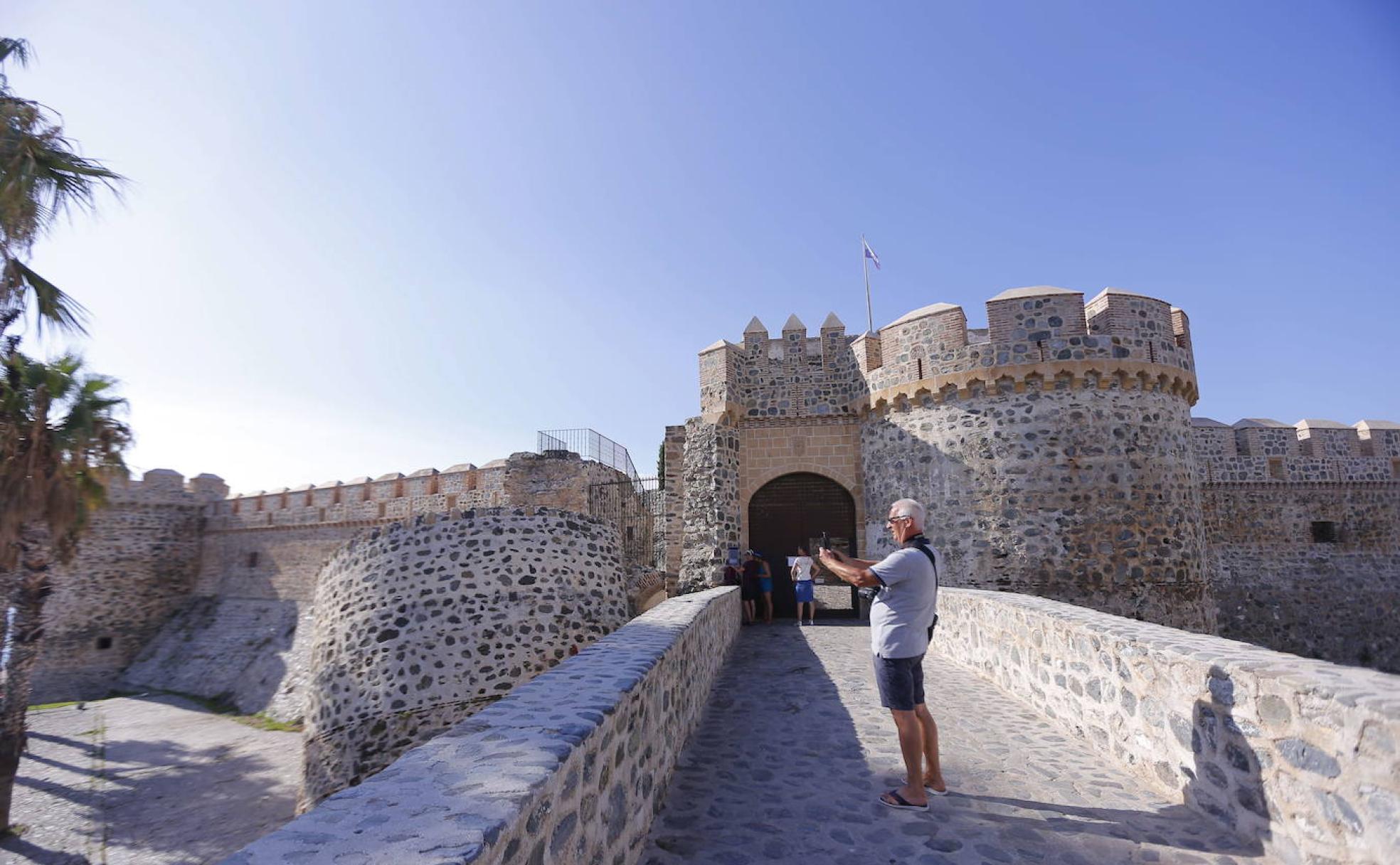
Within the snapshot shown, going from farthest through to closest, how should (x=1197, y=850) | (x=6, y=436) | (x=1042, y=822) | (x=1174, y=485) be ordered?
1. (x=1174, y=485)
2. (x=6, y=436)
3. (x=1042, y=822)
4. (x=1197, y=850)

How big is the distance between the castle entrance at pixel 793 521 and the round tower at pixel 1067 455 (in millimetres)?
1528

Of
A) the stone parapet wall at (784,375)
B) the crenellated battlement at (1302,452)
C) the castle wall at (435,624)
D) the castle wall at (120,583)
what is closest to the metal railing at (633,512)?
the stone parapet wall at (784,375)

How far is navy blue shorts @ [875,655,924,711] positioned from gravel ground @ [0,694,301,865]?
42.1ft

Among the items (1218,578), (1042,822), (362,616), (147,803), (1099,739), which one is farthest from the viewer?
(1218,578)

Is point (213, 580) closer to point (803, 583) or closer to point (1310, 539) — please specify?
point (803, 583)

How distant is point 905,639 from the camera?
3.67 m

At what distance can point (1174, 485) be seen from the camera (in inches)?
443

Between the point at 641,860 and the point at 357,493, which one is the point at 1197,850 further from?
the point at 357,493

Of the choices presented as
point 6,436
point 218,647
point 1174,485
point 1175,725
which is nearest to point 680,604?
point 1175,725

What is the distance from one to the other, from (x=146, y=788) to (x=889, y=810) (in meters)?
17.6

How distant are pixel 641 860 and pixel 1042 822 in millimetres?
2072

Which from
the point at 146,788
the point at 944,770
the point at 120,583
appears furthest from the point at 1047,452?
the point at 120,583

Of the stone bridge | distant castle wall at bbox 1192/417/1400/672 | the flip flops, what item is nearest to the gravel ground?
the stone bridge

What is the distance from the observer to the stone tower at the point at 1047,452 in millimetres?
10781
